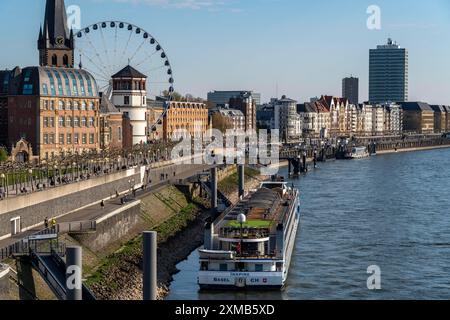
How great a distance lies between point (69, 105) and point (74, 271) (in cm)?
4034

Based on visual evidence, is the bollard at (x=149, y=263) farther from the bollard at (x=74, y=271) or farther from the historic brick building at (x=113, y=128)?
the historic brick building at (x=113, y=128)

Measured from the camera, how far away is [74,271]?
18953mm

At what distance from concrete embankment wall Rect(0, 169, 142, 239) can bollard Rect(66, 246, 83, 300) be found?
8.77 meters

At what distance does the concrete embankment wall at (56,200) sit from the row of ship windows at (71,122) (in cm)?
1259

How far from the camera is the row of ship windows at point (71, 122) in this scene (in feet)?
187

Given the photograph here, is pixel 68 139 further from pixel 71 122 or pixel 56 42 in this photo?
pixel 56 42

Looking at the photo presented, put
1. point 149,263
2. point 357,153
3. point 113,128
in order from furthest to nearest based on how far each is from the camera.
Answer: point 357,153 → point 113,128 → point 149,263

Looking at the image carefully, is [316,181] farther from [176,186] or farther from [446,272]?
[446,272]

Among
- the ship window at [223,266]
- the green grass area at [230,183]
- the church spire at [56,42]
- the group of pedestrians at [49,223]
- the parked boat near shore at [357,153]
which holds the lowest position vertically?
the parked boat near shore at [357,153]
